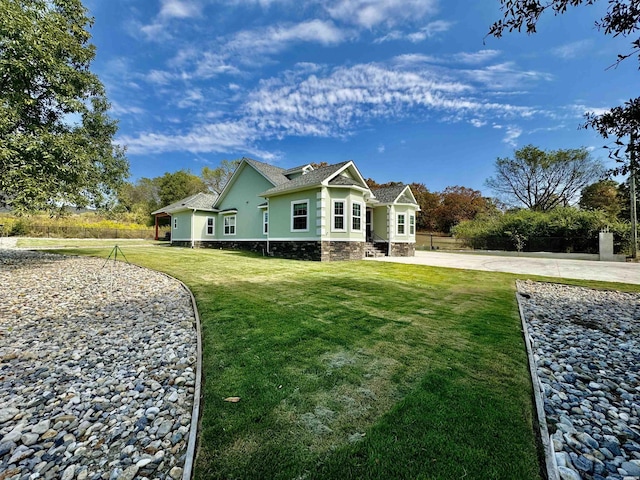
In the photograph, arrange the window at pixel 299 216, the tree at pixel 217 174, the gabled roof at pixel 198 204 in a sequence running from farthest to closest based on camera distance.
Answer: the tree at pixel 217 174 < the gabled roof at pixel 198 204 < the window at pixel 299 216

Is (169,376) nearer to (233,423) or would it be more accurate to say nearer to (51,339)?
(233,423)

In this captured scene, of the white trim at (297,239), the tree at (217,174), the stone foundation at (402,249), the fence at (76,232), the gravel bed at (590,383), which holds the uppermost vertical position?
the tree at (217,174)

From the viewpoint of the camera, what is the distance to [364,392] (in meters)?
2.52

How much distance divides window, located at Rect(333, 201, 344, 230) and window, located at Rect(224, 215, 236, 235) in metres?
9.57

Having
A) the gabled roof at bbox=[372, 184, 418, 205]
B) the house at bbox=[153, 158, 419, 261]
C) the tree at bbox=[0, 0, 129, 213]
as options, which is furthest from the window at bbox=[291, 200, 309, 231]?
the tree at bbox=[0, 0, 129, 213]

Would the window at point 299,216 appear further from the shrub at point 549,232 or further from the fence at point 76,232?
the fence at point 76,232

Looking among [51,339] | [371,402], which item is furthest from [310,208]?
[371,402]

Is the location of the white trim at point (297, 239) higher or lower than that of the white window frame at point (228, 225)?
lower

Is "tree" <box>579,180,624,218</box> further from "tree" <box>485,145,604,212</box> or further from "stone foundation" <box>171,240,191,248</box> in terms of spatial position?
"stone foundation" <box>171,240,191,248</box>

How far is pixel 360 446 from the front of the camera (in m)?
1.87

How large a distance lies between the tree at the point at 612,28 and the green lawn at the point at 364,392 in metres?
2.82

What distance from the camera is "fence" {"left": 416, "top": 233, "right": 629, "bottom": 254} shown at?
1628 cm

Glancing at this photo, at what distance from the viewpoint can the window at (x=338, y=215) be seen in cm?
1315

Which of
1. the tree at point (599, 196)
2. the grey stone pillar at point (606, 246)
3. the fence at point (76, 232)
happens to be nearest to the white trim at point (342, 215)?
the grey stone pillar at point (606, 246)
